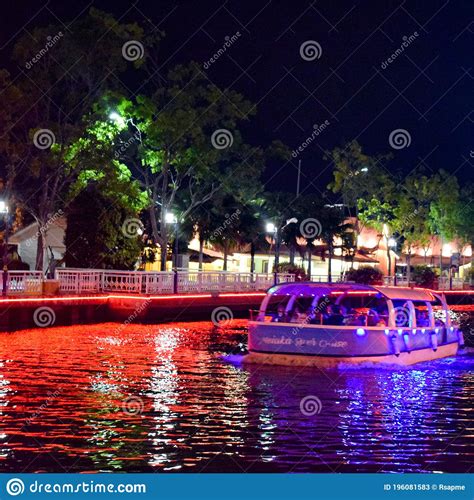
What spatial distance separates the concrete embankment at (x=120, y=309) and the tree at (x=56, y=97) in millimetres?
5876

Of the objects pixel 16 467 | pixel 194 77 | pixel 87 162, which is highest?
pixel 194 77

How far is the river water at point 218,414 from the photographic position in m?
13.3

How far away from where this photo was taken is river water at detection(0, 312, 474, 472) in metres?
13.3

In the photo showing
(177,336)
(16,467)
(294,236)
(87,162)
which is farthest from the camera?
(294,236)

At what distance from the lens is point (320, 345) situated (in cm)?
2359

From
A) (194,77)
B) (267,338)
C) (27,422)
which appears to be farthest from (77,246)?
(27,422)

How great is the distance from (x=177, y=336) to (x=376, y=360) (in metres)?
11.1

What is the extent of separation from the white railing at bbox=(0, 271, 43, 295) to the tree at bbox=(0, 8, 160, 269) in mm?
5531

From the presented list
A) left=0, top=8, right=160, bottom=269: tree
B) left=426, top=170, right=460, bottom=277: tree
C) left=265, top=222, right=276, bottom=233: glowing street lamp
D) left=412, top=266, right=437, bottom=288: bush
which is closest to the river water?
left=0, top=8, right=160, bottom=269: tree

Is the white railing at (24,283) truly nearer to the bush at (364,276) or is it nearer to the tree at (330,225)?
the bush at (364,276)

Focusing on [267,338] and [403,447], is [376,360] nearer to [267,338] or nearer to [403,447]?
[267,338]

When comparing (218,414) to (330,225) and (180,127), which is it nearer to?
(180,127)

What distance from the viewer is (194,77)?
47.9 metres

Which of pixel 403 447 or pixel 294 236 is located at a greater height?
pixel 294 236
